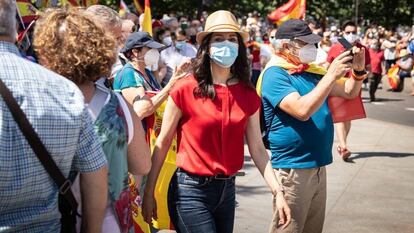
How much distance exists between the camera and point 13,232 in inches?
87.2

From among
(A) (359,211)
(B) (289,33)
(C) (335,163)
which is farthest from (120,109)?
(C) (335,163)

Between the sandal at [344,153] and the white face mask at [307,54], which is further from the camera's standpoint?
the sandal at [344,153]

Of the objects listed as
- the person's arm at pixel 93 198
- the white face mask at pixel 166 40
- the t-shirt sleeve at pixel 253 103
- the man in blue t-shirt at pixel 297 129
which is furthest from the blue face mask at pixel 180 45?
the person's arm at pixel 93 198

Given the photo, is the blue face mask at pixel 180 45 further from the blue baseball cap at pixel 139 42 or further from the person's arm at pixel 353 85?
the person's arm at pixel 353 85

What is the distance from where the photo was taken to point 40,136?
86.0 inches

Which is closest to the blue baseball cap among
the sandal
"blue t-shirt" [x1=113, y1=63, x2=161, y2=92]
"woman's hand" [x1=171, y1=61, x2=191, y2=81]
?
"blue t-shirt" [x1=113, y1=63, x2=161, y2=92]

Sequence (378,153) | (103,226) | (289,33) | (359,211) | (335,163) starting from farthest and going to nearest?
(378,153), (335,163), (359,211), (289,33), (103,226)

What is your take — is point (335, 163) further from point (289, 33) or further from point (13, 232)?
point (13, 232)

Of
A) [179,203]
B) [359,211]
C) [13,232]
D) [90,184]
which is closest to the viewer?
[13,232]

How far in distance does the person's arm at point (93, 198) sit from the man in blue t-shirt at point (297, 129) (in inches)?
66.4

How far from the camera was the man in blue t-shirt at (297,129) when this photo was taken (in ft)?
13.3

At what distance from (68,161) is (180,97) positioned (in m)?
1.26

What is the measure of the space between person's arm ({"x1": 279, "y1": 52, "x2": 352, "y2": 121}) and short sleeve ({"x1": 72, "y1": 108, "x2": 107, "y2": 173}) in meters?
1.72

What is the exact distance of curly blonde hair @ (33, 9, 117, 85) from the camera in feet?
8.27
